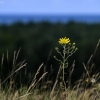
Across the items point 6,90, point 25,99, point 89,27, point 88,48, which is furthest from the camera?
point 89,27

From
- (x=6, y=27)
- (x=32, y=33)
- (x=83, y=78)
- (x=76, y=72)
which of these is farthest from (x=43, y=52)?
(x=83, y=78)

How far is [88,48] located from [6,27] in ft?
52.3

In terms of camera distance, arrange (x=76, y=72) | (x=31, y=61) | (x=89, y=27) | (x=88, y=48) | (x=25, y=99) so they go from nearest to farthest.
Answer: (x=25, y=99)
(x=76, y=72)
(x=31, y=61)
(x=88, y=48)
(x=89, y=27)

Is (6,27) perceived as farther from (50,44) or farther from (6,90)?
(6,90)

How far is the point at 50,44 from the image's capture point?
28.0m

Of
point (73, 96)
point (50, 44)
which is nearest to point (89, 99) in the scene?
point (73, 96)

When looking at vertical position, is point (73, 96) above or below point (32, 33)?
above

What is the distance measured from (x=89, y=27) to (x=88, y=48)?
1404 centimetres

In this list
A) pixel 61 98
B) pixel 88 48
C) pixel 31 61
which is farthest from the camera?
pixel 88 48

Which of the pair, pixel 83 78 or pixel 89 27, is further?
pixel 89 27

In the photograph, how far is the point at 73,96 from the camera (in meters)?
3.34

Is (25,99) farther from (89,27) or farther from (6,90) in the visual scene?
(89,27)

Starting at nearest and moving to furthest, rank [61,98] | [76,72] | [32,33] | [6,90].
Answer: [61,98] < [6,90] < [76,72] < [32,33]

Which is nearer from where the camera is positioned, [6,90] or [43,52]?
[6,90]
